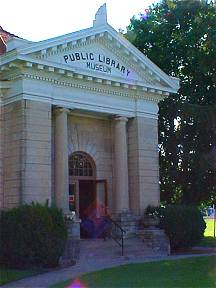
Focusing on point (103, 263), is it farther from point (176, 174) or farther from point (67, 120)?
point (176, 174)

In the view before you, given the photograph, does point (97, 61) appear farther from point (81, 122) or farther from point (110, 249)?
point (110, 249)

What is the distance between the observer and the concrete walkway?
12492mm

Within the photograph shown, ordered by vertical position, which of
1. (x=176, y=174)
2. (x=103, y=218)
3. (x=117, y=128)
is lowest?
(x=103, y=218)

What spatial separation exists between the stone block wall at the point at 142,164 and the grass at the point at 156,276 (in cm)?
546

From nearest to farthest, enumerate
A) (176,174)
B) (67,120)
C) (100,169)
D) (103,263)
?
(103,263) < (67,120) < (100,169) < (176,174)

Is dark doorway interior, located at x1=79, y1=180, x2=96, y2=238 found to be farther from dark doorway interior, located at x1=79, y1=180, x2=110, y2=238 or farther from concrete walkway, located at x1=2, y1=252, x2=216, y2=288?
concrete walkway, located at x1=2, y1=252, x2=216, y2=288

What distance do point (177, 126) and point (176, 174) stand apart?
255cm

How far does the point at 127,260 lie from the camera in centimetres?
1692

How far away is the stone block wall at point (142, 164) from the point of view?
21.4 metres

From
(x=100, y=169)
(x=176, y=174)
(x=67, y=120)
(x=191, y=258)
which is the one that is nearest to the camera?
(x=191, y=258)

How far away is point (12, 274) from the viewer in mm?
13891

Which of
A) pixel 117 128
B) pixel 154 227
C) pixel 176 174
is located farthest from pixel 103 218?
pixel 176 174

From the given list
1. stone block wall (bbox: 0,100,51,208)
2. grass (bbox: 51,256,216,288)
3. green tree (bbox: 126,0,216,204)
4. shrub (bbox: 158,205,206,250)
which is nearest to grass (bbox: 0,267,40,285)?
grass (bbox: 51,256,216,288)

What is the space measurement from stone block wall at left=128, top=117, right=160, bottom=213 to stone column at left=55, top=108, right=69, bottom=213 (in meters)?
3.61
